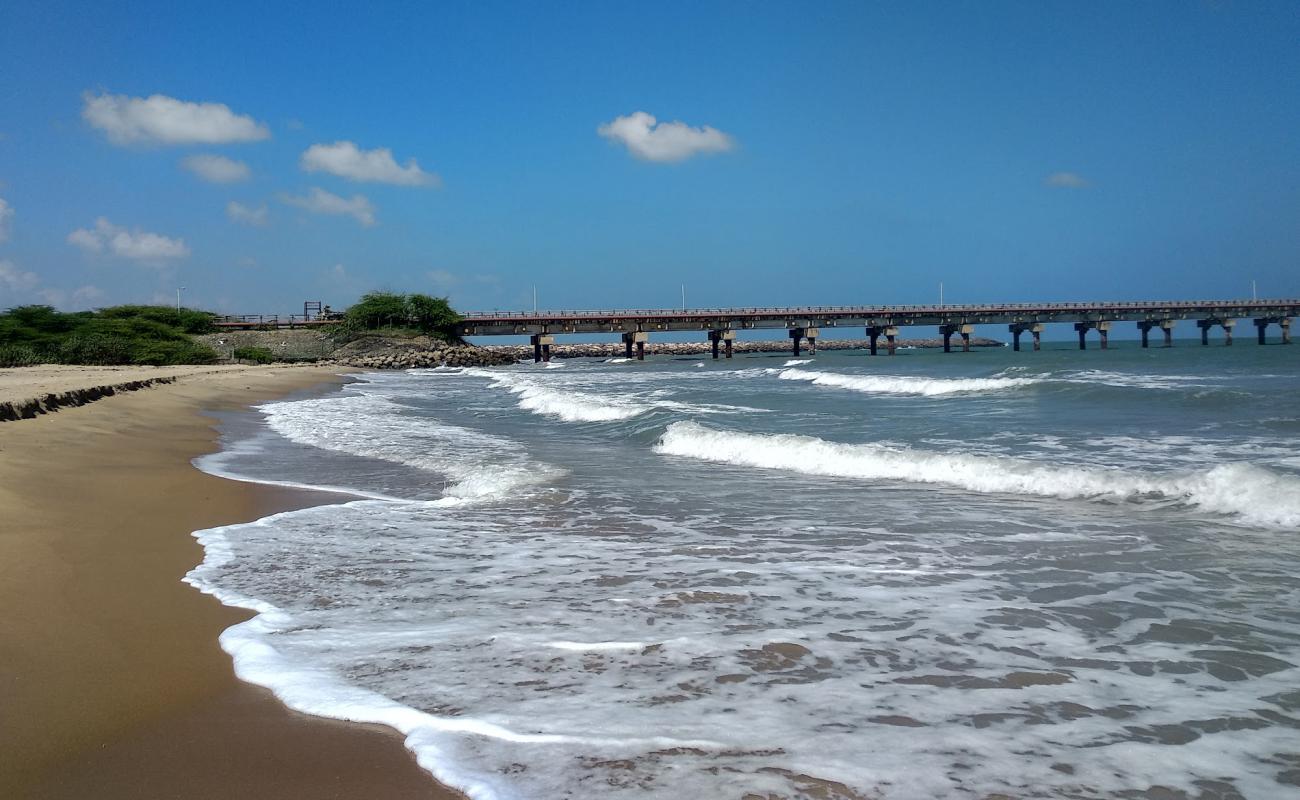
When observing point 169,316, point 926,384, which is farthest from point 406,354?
point 926,384

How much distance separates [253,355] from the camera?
56.3 meters

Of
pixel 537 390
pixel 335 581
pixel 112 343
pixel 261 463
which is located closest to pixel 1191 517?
pixel 335 581

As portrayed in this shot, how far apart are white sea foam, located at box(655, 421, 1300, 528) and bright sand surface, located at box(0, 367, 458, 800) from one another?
7.11 meters

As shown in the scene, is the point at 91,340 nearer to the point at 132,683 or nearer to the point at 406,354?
the point at 406,354

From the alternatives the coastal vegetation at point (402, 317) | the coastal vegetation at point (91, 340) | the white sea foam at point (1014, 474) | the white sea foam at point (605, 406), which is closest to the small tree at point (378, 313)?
the coastal vegetation at point (402, 317)

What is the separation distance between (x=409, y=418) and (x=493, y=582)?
1550 cm

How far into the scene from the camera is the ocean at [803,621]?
313cm

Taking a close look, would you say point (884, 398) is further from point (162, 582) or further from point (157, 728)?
point (157, 728)

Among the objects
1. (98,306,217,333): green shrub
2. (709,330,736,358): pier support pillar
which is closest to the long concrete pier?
(709,330,736,358): pier support pillar

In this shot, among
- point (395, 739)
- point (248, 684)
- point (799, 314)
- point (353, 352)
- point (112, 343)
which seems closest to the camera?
point (395, 739)

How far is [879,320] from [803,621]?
81.6 m

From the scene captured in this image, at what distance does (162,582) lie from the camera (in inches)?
216

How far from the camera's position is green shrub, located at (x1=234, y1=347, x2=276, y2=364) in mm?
56000

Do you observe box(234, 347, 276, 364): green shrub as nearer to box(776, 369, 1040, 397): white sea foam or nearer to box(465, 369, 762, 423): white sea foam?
box(465, 369, 762, 423): white sea foam
